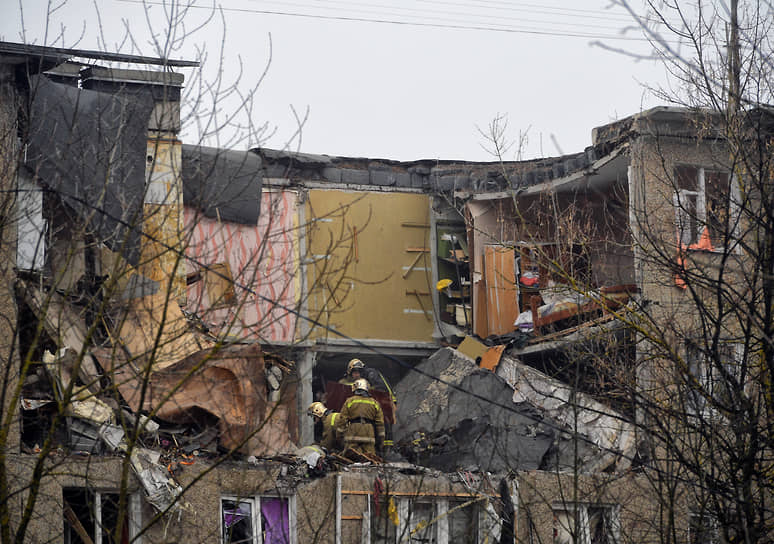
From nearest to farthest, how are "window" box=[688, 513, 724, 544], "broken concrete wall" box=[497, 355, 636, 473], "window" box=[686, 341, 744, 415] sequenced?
"window" box=[686, 341, 744, 415] < "window" box=[688, 513, 724, 544] < "broken concrete wall" box=[497, 355, 636, 473]

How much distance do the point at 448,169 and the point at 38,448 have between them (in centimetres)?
1057

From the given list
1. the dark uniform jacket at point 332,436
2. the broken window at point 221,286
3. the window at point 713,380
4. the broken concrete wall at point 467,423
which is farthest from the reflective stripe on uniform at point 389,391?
the window at point 713,380

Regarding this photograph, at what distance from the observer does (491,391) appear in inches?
728

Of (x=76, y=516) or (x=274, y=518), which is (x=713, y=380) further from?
(x=76, y=516)

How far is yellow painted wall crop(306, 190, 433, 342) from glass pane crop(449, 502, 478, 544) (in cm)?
595

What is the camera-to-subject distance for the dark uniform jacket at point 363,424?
1641 centimetres

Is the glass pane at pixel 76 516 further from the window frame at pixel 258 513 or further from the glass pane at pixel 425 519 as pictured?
the glass pane at pixel 425 519

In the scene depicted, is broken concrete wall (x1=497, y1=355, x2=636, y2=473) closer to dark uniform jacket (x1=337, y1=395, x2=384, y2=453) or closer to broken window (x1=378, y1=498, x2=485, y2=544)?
broken window (x1=378, y1=498, x2=485, y2=544)

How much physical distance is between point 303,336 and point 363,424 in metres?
1.91

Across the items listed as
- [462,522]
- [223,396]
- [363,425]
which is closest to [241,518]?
[223,396]

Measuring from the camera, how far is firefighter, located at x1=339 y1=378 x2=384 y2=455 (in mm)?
16406

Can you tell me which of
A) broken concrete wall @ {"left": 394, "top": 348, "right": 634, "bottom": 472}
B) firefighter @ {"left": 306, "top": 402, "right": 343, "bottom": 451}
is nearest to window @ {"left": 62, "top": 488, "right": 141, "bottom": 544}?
firefighter @ {"left": 306, "top": 402, "right": 343, "bottom": 451}

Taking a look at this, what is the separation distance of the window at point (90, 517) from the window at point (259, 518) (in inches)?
47.2

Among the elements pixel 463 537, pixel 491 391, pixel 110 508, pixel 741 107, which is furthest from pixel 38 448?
pixel 741 107
